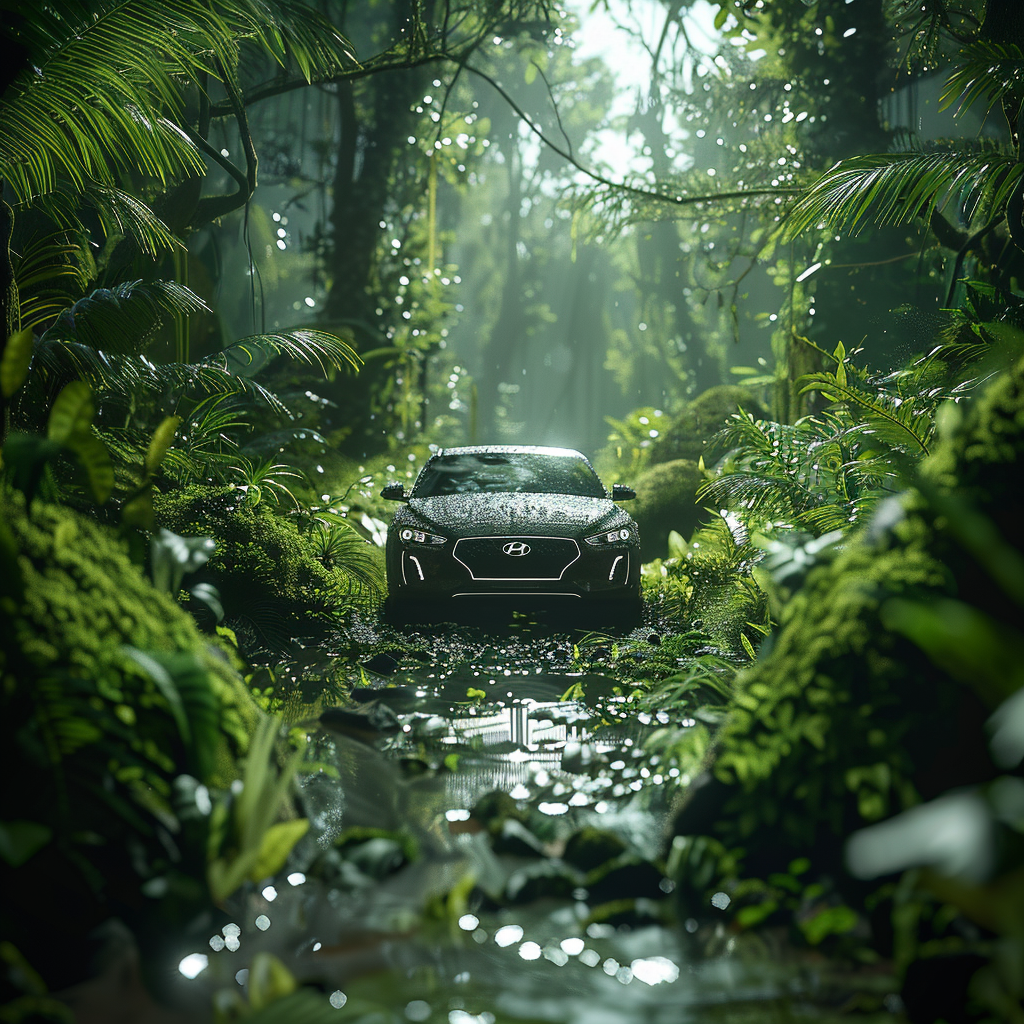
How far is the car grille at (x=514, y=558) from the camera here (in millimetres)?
5855

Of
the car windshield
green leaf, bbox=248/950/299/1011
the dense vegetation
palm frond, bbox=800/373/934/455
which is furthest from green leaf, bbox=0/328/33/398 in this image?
palm frond, bbox=800/373/934/455

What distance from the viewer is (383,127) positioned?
49.7 ft

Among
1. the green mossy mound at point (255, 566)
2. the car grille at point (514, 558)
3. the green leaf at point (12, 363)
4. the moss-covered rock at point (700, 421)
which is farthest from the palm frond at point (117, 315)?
the moss-covered rock at point (700, 421)

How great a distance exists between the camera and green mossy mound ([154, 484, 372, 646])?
609 cm

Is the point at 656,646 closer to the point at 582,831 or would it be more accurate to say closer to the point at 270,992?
the point at 582,831

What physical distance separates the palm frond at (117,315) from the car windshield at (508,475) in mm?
2378

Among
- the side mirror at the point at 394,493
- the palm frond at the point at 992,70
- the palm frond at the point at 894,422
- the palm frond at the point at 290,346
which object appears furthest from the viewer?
the palm frond at the point at 290,346

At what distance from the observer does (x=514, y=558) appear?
19.2ft

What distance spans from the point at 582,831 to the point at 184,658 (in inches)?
54.4

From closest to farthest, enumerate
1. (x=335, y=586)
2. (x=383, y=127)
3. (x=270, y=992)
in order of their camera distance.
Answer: (x=270, y=992), (x=335, y=586), (x=383, y=127)

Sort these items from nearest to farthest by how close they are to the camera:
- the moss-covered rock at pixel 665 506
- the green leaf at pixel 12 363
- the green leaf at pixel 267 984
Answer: the green leaf at pixel 267 984 < the green leaf at pixel 12 363 < the moss-covered rock at pixel 665 506

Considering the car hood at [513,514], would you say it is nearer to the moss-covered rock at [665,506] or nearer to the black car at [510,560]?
the black car at [510,560]

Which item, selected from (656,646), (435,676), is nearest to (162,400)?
(435,676)

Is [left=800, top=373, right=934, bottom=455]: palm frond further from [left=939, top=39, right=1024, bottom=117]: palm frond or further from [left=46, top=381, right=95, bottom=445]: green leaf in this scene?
[left=46, top=381, right=95, bottom=445]: green leaf
